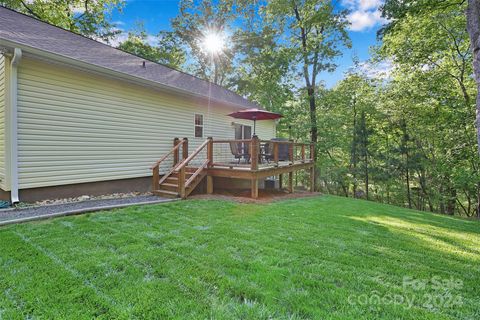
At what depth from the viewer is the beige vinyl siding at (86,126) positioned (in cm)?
544

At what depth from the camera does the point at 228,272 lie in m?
2.51

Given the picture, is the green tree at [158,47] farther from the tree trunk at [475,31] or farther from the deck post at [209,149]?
the tree trunk at [475,31]

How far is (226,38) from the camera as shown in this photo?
20.1 metres

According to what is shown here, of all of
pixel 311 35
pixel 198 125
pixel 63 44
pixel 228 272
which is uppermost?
pixel 311 35

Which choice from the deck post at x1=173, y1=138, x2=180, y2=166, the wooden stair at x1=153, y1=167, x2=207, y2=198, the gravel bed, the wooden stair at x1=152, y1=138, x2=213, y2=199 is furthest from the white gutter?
the gravel bed

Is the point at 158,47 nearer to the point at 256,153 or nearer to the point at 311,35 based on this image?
the point at 311,35

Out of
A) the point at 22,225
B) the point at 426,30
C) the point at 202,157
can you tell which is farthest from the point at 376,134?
the point at 22,225

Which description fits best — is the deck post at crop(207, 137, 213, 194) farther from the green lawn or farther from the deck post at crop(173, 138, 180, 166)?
the green lawn

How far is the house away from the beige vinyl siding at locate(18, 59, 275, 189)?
0.02 meters

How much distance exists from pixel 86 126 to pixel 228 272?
6111mm

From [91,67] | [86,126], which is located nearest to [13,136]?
[86,126]

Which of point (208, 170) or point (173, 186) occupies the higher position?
point (208, 170)

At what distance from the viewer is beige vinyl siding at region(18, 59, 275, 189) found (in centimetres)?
544

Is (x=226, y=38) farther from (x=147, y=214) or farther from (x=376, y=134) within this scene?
(x=147, y=214)
